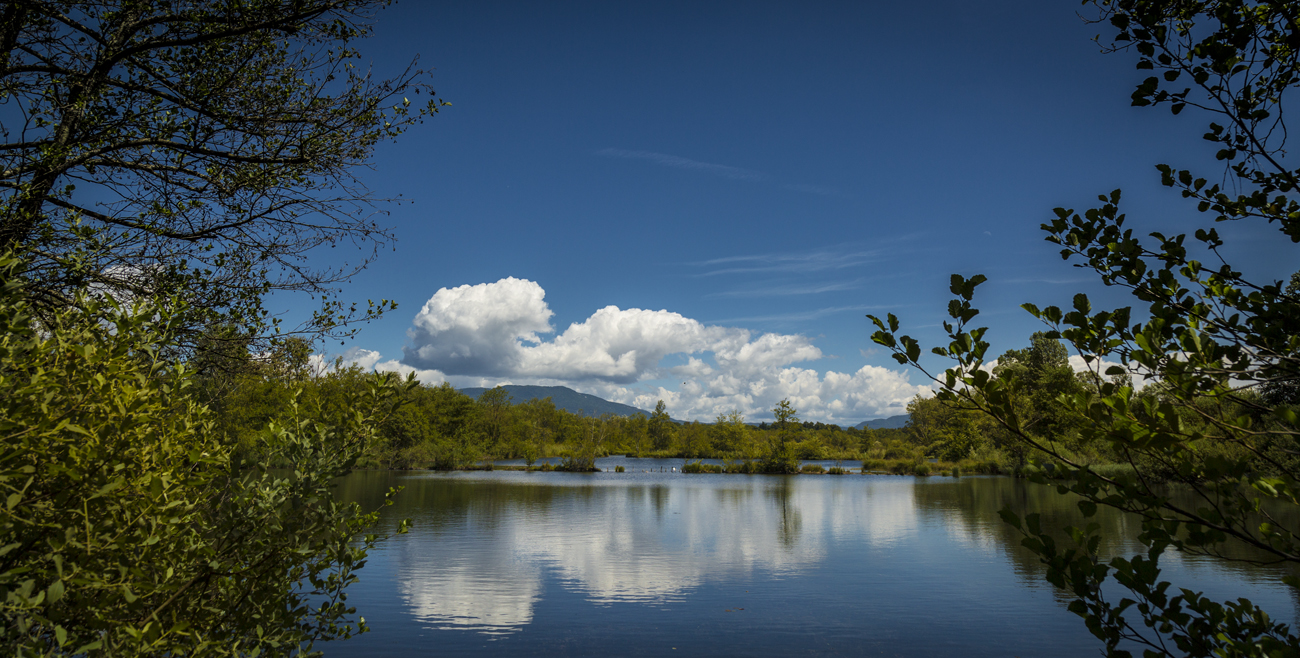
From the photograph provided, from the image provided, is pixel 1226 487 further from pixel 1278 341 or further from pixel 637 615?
pixel 637 615

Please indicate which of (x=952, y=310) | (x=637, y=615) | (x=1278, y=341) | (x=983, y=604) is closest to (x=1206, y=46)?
(x=1278, y=341)

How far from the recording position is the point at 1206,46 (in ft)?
7.97

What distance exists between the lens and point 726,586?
38.2ft

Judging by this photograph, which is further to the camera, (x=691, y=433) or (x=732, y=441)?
(x=691, y=433)

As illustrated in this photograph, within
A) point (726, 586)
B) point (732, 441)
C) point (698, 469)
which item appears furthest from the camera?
Result: point (732, 441)

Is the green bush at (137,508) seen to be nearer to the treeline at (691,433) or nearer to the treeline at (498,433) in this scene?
Answer: the treeline at (691,433)

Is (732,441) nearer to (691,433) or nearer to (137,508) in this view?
(691,433)

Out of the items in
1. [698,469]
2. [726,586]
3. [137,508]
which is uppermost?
[137,508]

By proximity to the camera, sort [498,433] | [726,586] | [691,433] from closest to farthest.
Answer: [726,586], [498,433], [691,433]

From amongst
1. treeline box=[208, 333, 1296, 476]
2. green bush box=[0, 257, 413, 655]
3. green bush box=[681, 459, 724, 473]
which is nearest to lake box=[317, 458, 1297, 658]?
treeline box=[208, 333, 1296, 476]

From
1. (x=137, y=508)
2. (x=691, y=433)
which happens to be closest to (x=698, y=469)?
(x=691, y=433)

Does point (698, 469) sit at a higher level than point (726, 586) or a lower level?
lower

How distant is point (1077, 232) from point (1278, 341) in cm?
72

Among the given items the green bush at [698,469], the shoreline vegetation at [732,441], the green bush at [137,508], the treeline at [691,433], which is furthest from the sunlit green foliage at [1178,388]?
the green bush at [698,469]
